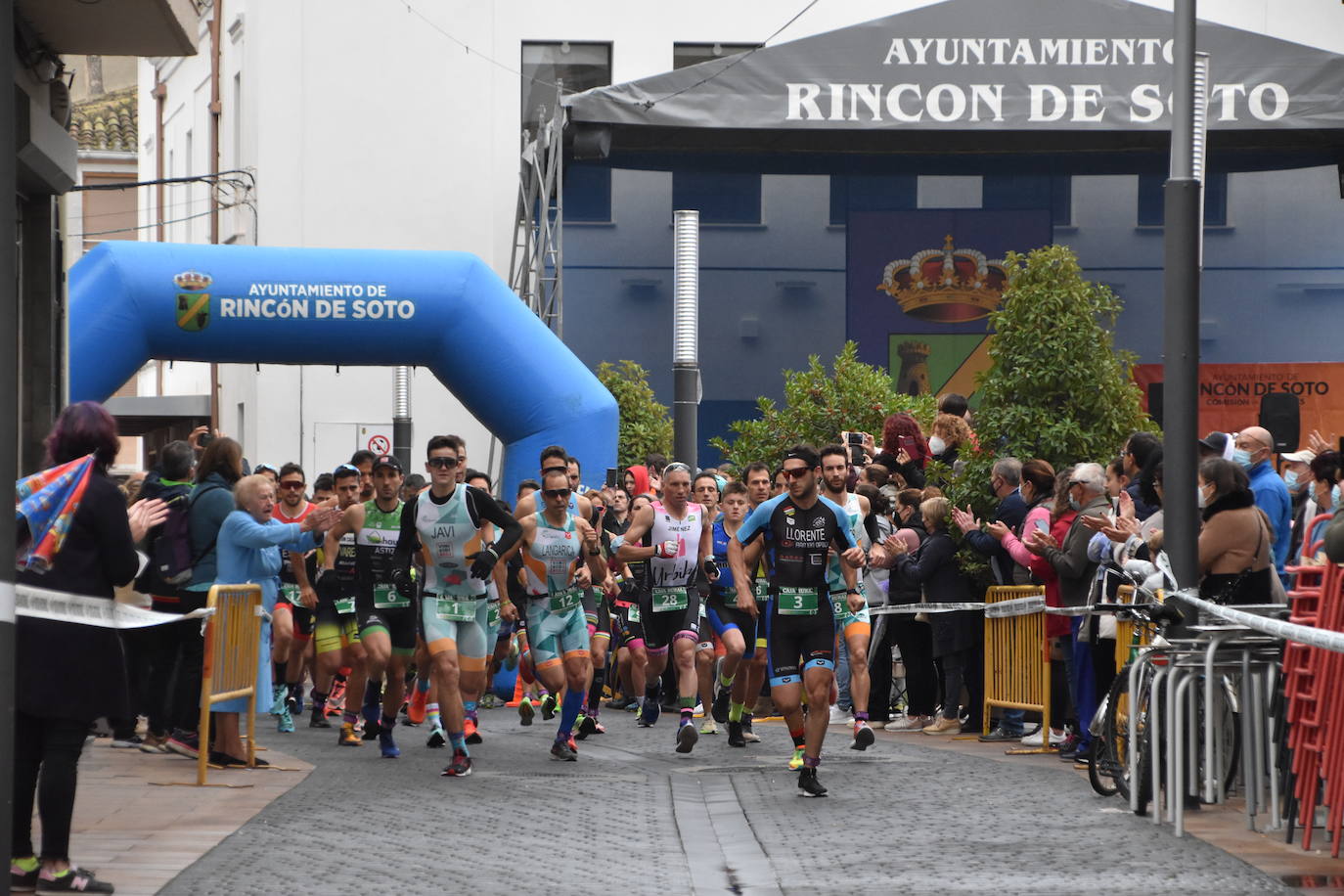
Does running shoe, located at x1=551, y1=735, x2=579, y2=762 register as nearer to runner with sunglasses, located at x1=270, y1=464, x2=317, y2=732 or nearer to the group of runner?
the group of runner

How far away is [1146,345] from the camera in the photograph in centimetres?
3353

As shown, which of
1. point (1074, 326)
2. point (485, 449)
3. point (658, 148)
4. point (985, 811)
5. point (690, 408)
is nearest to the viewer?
point (985, 811)

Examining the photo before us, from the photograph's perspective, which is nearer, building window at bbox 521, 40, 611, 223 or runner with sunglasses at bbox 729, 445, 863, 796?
runner with sunglasses at bbox 729, 445, 863, 796

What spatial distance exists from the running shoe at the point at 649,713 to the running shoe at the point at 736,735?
6.79 ft

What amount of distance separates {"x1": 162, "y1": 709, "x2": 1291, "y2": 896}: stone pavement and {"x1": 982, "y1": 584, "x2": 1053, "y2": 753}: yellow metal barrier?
0.61 m

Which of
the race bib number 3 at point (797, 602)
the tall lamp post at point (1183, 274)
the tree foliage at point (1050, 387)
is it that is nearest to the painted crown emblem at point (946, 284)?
the tree foliage at point (1050, 387)

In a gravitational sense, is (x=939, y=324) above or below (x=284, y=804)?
above

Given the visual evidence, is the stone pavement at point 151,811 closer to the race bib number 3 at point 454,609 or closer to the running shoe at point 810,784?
the race bib number 3 at point 454,609

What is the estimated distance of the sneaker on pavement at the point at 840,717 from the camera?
52.9ft

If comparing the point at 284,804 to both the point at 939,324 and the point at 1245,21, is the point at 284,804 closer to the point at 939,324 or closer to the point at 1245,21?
the point at 939,324

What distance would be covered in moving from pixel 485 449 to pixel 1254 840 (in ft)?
82.0

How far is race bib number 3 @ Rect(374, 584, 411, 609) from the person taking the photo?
43.8ft

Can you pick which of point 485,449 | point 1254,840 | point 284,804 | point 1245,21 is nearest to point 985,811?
point 1254,840

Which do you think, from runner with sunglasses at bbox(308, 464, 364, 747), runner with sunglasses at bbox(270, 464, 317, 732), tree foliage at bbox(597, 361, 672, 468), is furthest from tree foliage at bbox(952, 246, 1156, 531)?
tree foliage at bbox(597, 361, 672, 468)
